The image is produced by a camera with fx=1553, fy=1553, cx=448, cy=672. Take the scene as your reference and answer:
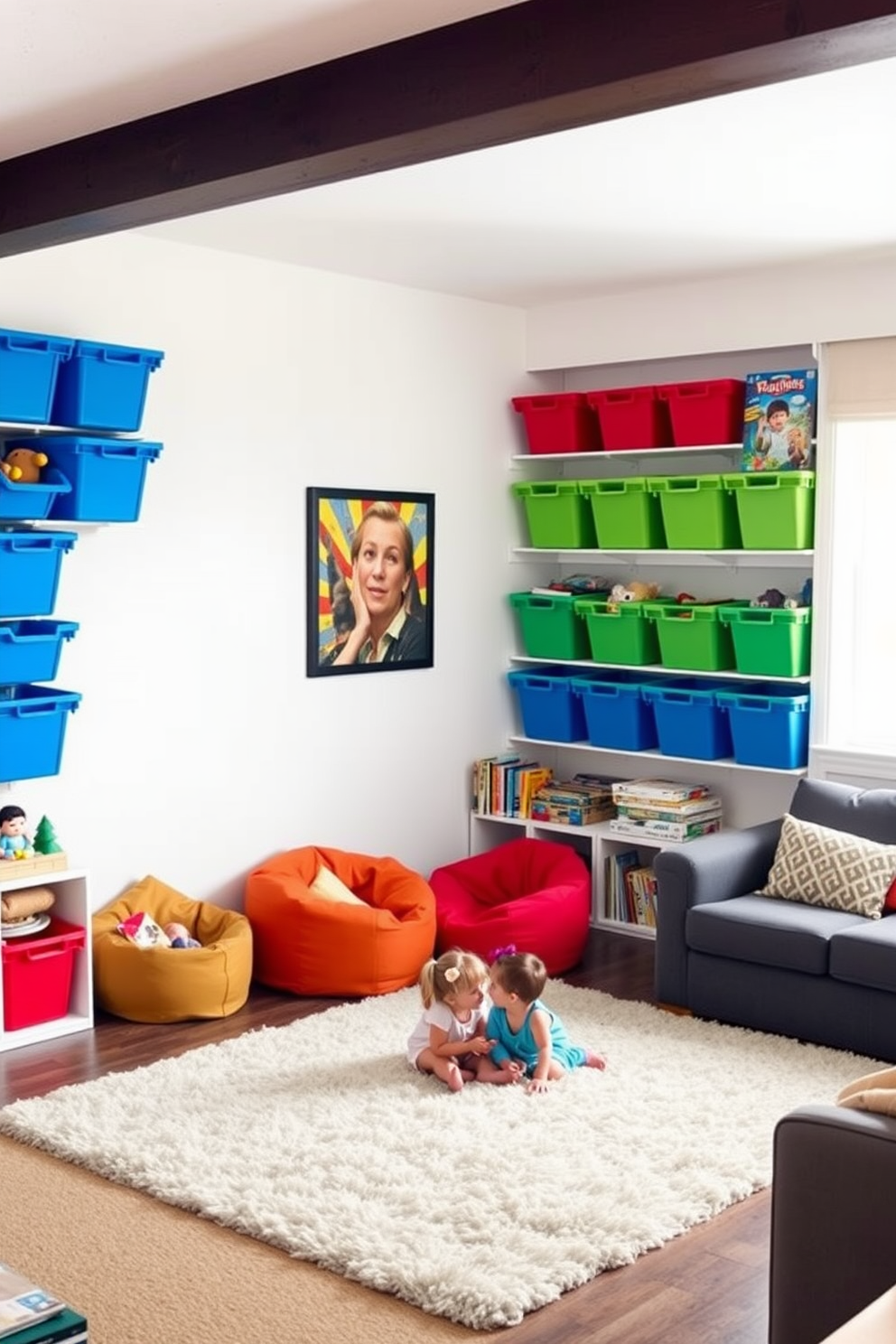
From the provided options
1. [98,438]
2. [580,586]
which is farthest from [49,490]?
[580,586]

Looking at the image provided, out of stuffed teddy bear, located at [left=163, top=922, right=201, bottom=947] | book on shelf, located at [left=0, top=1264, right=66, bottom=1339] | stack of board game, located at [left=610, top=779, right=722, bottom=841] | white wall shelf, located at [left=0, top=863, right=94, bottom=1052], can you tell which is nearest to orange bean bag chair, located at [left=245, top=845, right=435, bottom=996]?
stuffed teddy bear, located at [left=163, top=922, right=201, bottom=947]

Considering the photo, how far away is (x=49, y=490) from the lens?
4715mm

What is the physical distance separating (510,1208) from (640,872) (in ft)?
8.87

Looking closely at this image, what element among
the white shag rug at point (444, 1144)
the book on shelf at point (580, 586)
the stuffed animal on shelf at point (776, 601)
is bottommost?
the white shag rug at point (444, 1144)

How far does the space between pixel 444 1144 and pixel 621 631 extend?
109 inches

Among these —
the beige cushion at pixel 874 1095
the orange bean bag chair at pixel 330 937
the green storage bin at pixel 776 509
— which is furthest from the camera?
the green storage bin at pixel 776 509

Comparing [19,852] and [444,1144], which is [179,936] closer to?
[19,852]

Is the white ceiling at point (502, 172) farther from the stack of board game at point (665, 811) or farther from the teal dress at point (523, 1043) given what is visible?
the teal dress at point (523, 1043)

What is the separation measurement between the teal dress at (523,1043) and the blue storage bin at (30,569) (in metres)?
1.84

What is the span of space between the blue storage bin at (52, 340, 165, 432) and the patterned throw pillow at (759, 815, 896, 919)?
2552mm

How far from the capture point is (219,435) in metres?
5.45

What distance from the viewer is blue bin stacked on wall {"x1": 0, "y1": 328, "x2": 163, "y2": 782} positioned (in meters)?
4.66

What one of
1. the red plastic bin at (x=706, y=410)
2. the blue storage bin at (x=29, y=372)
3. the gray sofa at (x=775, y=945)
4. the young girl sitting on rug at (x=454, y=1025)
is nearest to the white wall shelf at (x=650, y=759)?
the gray sofa at (x=775, y=945)

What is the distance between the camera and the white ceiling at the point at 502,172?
2.90 m
